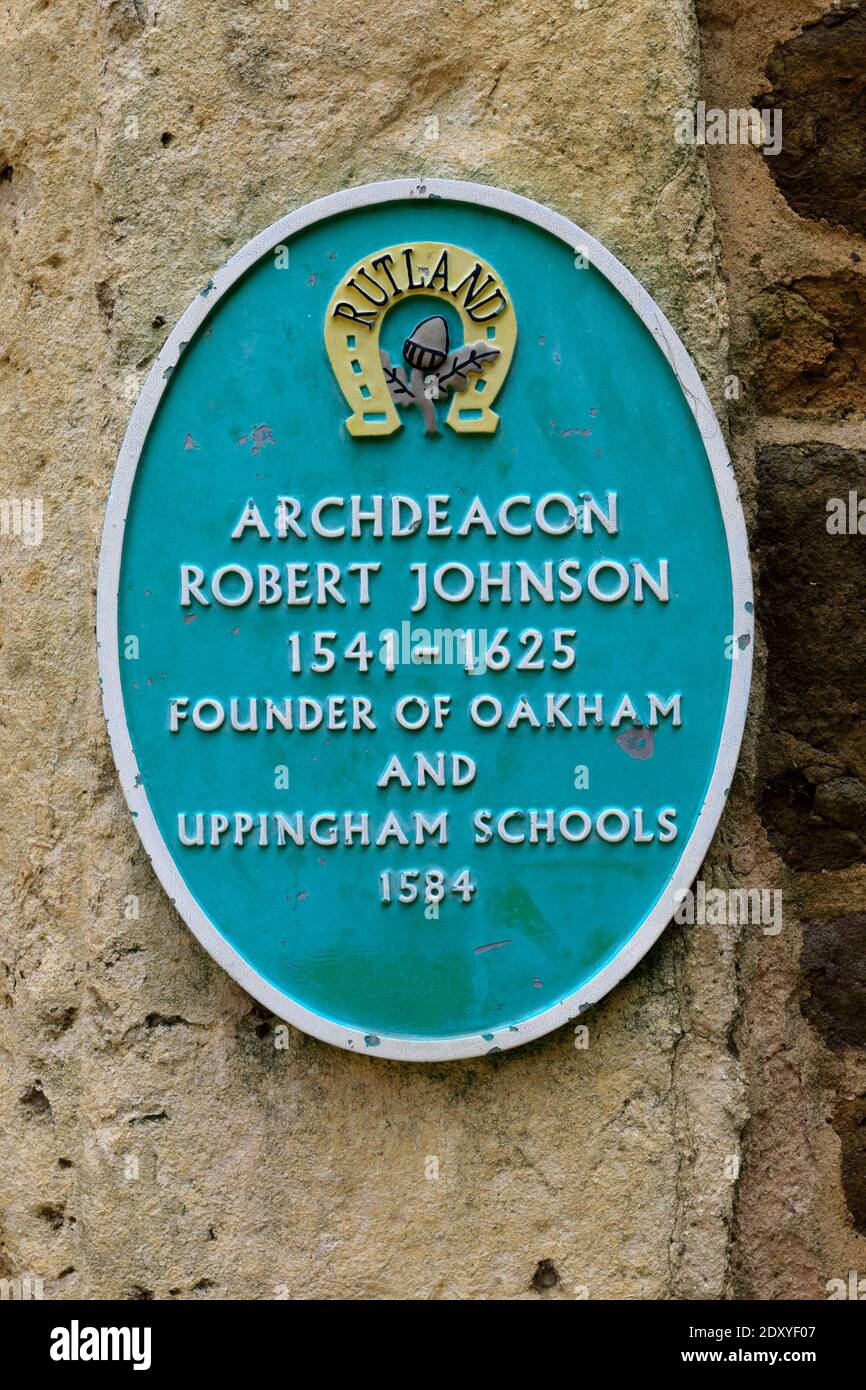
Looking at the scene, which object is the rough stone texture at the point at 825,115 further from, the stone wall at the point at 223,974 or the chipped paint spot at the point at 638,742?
the chipped paint spot at the point at 638,742

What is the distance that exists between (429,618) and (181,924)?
0.60m

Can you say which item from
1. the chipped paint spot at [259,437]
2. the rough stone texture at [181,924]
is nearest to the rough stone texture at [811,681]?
the rough stone texture at [181,924]

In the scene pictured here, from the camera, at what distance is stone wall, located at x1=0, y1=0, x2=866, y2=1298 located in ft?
6.25

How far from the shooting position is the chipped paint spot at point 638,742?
1896 millimetres

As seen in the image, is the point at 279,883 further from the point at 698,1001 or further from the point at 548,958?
the point at 698,1001

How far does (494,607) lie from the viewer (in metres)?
1.92

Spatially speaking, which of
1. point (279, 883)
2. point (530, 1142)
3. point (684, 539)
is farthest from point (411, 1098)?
point (684, 539)

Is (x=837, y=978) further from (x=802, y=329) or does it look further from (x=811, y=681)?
(x=802, y=329)

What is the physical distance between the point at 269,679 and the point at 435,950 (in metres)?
0.47

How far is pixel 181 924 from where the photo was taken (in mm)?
1957

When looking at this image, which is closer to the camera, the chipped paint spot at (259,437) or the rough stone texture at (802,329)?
the chipped paint spot at (259,437)

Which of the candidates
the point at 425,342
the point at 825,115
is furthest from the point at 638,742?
the point at 825,115

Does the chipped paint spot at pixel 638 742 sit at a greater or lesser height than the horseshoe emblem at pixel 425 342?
A: lesser

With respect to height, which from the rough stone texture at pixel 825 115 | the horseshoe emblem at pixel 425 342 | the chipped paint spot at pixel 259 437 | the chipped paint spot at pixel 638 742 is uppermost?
the rough stone texture at pixel 825 115
